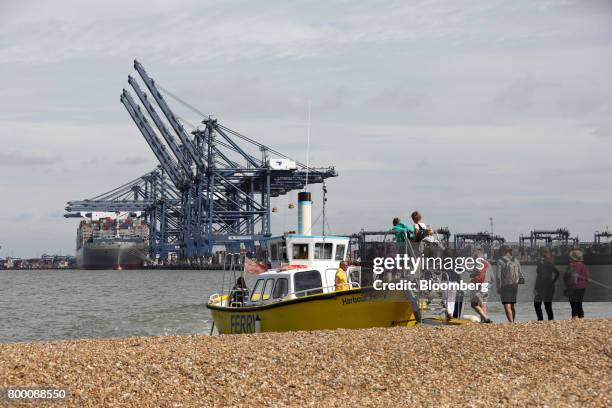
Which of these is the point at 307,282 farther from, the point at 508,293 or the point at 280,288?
the point at 508,293

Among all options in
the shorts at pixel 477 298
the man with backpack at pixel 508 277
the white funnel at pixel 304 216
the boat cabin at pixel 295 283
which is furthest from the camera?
the white funnel at pixel 304 216

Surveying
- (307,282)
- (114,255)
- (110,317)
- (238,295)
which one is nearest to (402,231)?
(307,282)

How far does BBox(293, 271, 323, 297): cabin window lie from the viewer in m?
20.6

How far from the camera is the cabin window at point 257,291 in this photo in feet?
71.9

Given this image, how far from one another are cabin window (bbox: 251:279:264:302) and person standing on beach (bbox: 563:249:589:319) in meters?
7.06

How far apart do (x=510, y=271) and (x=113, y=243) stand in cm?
16041

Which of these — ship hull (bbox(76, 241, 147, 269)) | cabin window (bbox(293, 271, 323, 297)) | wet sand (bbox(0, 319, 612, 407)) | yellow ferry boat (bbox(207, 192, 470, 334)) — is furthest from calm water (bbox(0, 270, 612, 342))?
ship hull (bbox(76, 241, 147, 269))

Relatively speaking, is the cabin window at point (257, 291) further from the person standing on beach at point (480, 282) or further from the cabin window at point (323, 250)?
the person standing on beach at point (480, 282)

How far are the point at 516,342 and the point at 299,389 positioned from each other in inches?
171

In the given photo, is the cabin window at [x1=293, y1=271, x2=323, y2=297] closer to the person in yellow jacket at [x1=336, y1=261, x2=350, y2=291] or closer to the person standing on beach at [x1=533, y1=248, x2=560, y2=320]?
the person in yellow jacket at [x1=336, y1=261, x2=350, y2=291]

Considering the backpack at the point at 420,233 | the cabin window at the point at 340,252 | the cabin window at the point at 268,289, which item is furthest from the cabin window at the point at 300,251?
the backpack at the point at 420,233

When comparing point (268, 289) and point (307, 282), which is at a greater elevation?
point (307, 282)

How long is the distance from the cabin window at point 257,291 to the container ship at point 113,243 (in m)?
149

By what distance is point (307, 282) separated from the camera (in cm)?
2080
